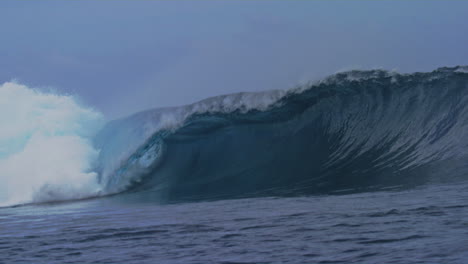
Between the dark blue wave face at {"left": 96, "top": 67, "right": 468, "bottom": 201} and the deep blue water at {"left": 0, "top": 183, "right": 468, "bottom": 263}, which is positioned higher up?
the dark blue wave face at {"left": 96, "top": 67, "right": 468, "bottom": 201}

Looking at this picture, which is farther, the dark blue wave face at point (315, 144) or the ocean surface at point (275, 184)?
the dark blue wave face at point (315, 144)

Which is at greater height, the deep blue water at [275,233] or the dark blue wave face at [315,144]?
the dark blue wave face at [315,144]

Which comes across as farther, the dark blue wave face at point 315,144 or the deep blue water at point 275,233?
the dark blue wave face at point 315,144

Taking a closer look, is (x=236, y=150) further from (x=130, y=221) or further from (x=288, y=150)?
(x=130, y=221)

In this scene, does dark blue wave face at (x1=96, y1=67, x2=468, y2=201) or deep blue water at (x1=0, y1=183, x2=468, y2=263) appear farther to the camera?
dark blue wave face at (x1=96, y1=67, x2=468, y2=201)

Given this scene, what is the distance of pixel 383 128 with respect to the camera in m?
12.4

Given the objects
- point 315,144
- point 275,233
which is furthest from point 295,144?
point 275,233

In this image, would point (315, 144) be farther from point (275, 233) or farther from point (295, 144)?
point (275, 233)

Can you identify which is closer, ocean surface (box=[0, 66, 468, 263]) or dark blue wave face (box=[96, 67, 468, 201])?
ocean surface (box=[0, 66, 468, 263])

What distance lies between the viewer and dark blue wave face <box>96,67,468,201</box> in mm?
10336

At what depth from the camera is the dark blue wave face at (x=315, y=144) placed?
10.3 m

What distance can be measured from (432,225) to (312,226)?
1.23 meters

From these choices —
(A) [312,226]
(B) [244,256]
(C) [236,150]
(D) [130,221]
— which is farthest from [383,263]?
(C) [236,150]

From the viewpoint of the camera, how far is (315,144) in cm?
1284
